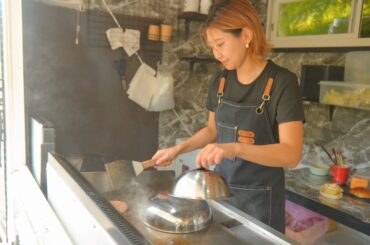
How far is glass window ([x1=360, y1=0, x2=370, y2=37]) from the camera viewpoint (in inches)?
81.9

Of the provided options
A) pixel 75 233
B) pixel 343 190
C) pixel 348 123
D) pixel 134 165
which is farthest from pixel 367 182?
pixel 75 233

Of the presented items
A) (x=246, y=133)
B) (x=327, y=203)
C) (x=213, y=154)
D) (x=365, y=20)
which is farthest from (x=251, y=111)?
(x=365, y=20)

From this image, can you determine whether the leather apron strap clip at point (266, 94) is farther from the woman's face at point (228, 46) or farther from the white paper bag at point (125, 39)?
the white paper bag at point (125, 39)

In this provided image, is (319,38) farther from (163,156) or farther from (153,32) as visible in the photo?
(163,156)

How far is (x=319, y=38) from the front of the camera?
234cm

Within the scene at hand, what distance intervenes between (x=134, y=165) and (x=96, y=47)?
139cm

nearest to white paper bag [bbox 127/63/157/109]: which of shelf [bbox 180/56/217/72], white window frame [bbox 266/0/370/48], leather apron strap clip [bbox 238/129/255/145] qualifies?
shelf [bbox 180/56/217/72]

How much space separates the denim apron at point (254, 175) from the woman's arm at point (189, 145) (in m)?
0.14

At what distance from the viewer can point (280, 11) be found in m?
2.66

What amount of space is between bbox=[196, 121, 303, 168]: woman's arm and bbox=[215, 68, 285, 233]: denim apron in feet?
0.42

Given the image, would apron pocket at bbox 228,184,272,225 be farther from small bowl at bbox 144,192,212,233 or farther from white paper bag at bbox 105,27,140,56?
white paper bag at bbox 105,27,140,56

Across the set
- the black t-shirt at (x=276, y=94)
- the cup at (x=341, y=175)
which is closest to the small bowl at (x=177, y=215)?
the black t-shirt at (x=276, y=94)

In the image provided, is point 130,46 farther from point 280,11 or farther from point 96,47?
point 280,11

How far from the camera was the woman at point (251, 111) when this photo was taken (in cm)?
117
